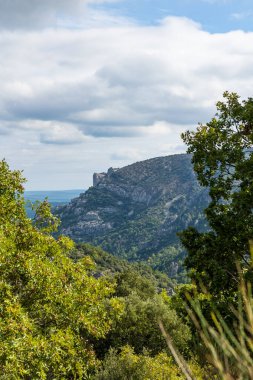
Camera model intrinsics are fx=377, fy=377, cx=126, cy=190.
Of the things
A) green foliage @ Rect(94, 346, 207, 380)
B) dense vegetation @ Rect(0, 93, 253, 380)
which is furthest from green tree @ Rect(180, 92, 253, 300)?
green foliage @ Rect(94, 346, 207, 380)

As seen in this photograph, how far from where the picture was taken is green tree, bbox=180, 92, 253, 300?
1666 centimetres

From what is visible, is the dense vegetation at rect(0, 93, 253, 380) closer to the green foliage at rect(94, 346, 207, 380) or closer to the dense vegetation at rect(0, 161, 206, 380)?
the dense vegetation at rect(0, 161, 206, 380)

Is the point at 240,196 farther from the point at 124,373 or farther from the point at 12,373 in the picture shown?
the point at 124,373

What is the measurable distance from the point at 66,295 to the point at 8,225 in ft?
14.7

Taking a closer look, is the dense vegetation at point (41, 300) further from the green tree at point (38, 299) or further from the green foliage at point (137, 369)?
the green foliage at point (137, 369)

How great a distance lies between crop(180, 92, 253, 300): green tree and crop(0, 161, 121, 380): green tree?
5.72 meters

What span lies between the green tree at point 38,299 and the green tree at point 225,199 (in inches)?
225

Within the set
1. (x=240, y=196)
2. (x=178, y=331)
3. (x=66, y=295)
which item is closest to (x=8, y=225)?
(x=66, y=295)

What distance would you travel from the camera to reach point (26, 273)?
17.0 m

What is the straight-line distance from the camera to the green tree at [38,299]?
14.4 metres

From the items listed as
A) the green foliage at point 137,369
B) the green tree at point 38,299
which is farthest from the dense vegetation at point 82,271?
the green foliage at point 137,369

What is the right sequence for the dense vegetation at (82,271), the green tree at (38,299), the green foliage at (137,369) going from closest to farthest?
1. the green tree at (38,299)
2. the dense vegetation at (82,271)
3. the green foliage at (137,369)

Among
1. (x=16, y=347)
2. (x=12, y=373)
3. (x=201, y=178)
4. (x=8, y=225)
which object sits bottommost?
(x=12, y=373)

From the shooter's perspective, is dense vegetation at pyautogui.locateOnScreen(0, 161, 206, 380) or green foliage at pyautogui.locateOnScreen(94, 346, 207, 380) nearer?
dense vegetation at pyautogui.locateOnScreen(0, 161, 206, 380)
